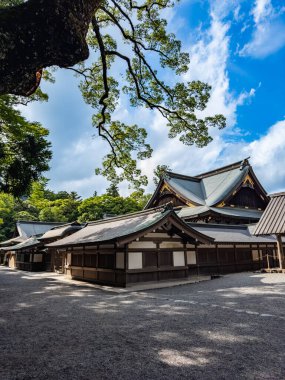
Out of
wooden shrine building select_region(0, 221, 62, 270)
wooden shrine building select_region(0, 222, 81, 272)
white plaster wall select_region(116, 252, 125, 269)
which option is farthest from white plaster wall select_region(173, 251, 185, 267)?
wooden shrine building select_region(0, 221, 62, 270)

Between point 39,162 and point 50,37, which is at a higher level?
point 39,162

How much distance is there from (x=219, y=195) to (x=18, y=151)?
60.4 feet

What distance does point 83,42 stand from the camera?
452 centimetres

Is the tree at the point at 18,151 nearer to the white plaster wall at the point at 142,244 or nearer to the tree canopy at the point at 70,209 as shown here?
the white plaster wall at the point at 142,244

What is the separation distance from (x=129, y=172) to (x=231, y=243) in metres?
9.01

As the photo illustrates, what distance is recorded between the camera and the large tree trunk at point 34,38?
373 centimetres

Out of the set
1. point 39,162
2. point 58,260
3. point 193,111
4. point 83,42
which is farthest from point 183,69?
point 58,260

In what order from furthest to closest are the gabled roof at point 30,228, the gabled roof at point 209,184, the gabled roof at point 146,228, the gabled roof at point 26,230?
the gabled roof at point 30,228, the gabled roof at point 26,230, the gabled roof at point 209,184, the gabled roof at point 146,228

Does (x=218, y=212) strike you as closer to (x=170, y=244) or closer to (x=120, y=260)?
(x=170, y=244)

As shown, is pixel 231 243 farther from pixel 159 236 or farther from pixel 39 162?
pixel 39 162

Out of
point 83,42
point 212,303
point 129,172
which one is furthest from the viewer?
point 129,172

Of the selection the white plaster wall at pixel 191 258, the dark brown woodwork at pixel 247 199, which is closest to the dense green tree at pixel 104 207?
the dark brown woodwork at pixel 247 199

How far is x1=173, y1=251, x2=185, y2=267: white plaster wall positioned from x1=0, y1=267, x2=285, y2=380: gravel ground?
21.0 ft

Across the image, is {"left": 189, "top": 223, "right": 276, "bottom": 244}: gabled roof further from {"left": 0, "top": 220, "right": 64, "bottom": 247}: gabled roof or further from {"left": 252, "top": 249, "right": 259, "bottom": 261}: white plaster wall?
{"left": 0, "top": 220, "right": 64, "bottom": 247}: gabled roof
